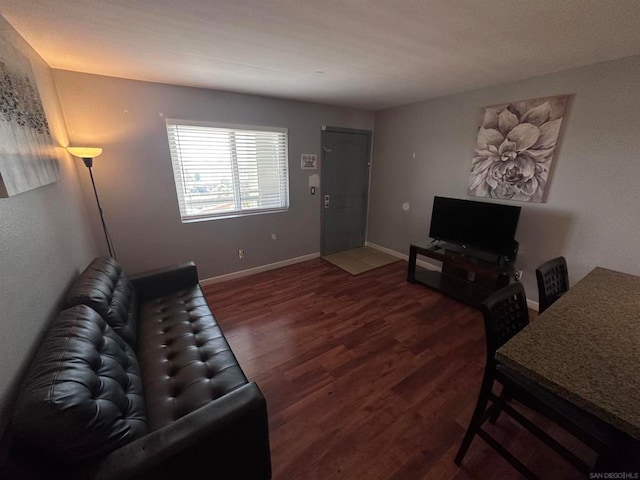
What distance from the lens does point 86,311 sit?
1336 millimetres

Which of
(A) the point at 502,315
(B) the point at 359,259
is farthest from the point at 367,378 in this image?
(B) the point at 359,259

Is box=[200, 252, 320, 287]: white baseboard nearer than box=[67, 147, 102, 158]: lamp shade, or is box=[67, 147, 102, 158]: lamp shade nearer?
box=[67, 147, 102, 158]: lamp shade

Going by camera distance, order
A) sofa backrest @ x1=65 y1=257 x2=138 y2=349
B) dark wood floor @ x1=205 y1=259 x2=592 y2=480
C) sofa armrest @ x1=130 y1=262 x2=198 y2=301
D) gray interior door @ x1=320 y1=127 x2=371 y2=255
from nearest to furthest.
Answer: dark wood floor @ x1=205 y1=259 x2=592 y2=480
sofa backrest @ x1=65 y1=257 x2=138 y2=349
sofa armrest @ x1=130 y1=262 x2=198 y2=301
gray interior door @ x1=320 y1=127 x2=371 y2=255

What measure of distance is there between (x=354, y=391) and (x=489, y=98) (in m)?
3.19

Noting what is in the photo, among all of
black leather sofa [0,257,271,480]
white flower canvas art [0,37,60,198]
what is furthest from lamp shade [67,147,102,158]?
black leather sofa [0,257,271,480]

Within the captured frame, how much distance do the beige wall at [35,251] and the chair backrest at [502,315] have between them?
1.90 metres

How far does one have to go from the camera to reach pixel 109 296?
164cm

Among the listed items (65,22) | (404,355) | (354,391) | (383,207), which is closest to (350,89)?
(383,207)

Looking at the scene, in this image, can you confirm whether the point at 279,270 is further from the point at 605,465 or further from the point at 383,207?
the point at 605,465

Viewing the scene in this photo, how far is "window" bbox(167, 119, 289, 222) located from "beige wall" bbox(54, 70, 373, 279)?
0.09m

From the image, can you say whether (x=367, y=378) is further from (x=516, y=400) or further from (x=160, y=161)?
(x=160, y=161)

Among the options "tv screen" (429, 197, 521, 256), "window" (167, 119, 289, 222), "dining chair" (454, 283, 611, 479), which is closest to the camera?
"dining chair" (454, 283, 611, 479)

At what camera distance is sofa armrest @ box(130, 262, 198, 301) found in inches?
84.4

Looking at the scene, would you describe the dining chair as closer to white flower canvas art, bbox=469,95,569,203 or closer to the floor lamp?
white flower canvas art, bbox=469,95,569,203
